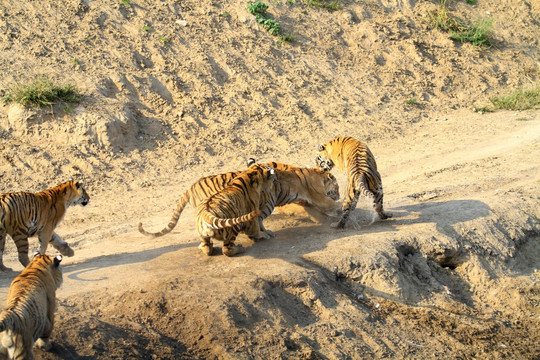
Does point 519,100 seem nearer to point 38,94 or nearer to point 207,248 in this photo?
point 207,248

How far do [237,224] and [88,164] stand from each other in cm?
477

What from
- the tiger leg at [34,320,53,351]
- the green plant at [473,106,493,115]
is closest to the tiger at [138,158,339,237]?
the tiger leg at [34,320,53,351]

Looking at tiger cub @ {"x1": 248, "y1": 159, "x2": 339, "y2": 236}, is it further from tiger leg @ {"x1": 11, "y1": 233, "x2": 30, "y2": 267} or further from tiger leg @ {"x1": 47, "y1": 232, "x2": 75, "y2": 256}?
tiger leg @ {"x1": 11, "y1": 233, "x2": 30, "y2": 267}

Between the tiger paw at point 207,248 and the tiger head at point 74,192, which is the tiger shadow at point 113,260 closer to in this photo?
the tiger paw at point 207,248

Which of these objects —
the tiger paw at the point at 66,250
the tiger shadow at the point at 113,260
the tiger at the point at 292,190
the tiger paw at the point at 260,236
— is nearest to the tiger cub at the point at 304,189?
the tiger at the point at 292,190

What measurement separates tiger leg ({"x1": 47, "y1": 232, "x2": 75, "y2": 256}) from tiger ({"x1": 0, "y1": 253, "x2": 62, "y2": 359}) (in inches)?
75.5

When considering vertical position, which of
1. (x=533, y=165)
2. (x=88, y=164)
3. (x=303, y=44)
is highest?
(x=303, y=44)

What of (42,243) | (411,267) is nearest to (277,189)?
(411,267)

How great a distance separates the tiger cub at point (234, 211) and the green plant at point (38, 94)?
4.90 m

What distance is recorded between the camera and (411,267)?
6980 mm

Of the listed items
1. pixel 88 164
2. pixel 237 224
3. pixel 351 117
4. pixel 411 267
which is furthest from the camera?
pixel 351 117

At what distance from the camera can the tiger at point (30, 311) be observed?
13.4ft

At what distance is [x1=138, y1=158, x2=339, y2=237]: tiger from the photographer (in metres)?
7.55

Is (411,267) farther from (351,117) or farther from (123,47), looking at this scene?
(123,47)
